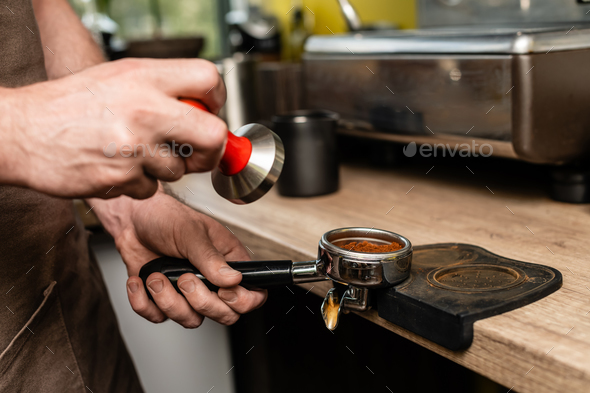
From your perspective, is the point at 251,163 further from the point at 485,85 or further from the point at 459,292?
the point at 485,85

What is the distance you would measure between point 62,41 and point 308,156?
0.48 m

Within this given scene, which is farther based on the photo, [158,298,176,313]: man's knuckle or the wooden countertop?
[158,298,176,313]: man's knuckle

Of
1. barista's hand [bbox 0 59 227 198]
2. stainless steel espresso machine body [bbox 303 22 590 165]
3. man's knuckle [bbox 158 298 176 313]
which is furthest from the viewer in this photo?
stainless steel espresso machine body [bbox 303 22 590 165]

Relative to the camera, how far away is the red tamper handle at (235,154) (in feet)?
1.71

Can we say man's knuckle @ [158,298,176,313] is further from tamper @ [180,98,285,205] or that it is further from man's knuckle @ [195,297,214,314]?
tamper @ [180,98,285,205]

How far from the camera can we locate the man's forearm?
87 centimetres

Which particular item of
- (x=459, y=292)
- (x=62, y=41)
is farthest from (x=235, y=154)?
(x=62, y=41)

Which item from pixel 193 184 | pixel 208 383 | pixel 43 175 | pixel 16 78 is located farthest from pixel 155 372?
pixel 43 175

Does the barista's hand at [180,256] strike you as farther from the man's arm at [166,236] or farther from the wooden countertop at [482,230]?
the wooden countertop at [482,230]

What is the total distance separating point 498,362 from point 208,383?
2.94ft

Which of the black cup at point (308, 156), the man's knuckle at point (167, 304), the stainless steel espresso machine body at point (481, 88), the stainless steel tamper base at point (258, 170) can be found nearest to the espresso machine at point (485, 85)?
the stainless steel espresso machine body at point (481, 88)

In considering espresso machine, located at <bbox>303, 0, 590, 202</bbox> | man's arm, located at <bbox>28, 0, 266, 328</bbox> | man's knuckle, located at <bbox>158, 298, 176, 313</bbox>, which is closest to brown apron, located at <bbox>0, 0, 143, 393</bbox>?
man's arm, located at <bbox>28, 0, 266, 328</bbox>

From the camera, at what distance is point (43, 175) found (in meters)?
0.43

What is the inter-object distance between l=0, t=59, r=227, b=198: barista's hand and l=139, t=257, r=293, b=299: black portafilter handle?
0.19m
